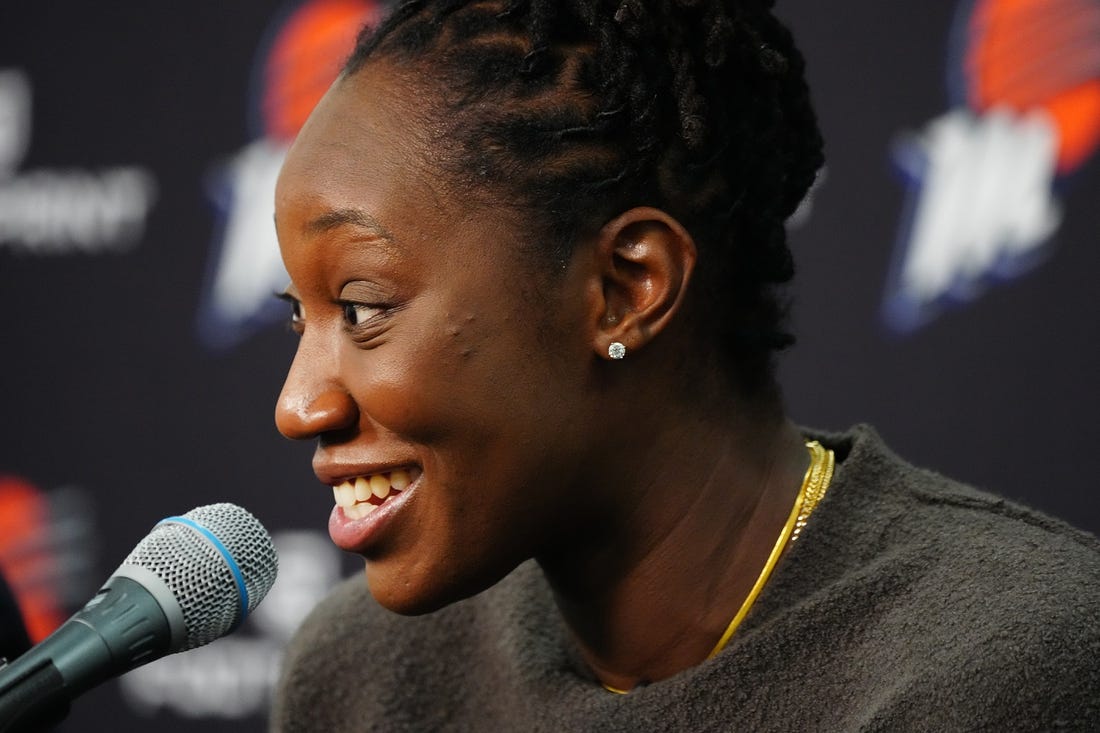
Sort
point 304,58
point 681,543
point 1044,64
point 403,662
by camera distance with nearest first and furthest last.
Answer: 1. point 681,543
2. point 403,662
3. point 1044,64
4. point 304,58

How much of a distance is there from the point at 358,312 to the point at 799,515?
1.62 feet

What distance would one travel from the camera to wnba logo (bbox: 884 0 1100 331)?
78.6 inches

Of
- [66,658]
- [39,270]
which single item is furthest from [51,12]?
[66,658]

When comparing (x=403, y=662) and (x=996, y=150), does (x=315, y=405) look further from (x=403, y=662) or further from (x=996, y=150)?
(x=996, y=150)

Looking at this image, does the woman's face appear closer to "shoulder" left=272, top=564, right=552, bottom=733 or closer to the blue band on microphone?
the blue band on microphone

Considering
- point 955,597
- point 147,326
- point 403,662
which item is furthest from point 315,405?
point 147,326

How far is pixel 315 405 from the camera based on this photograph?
1206 millimetres

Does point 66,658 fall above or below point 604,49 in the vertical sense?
below

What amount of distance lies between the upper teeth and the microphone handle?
1.01 feet

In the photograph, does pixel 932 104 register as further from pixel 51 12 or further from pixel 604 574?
pixel 51 12

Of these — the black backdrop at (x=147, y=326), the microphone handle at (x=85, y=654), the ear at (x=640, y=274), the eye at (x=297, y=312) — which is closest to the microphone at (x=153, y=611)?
the microphone handle at (x=85, y=654)

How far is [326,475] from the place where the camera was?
1246 mm

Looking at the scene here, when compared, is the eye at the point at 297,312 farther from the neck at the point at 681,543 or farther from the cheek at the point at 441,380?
the neck at the point at 681,543

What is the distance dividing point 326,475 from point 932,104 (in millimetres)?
1275
